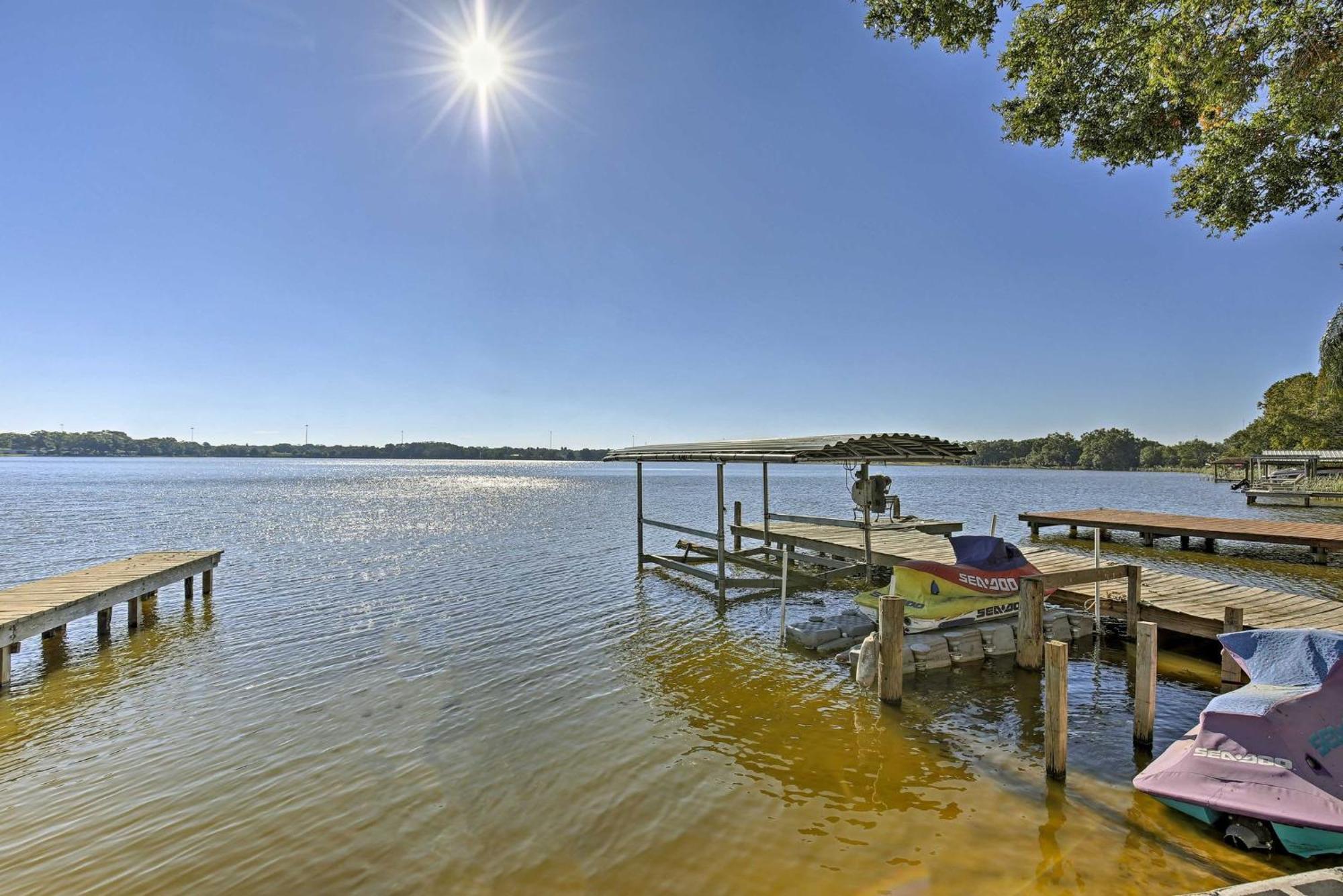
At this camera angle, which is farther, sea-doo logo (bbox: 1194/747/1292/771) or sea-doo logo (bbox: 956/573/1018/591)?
sea-doo logo (bbox: 956/573/1018/591)

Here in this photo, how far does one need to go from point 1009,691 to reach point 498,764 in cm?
678

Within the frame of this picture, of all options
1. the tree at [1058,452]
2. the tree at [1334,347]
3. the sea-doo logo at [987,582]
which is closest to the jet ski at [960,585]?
the sea-doo logo at [987,582]

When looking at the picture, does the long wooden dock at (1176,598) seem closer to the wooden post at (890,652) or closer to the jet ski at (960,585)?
the jet ski at (960,585)

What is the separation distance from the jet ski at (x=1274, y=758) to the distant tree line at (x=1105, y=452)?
148 meters

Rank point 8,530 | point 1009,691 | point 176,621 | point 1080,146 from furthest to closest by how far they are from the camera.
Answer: point 8,530
point 176,621
point 1080,146
point 1009,691

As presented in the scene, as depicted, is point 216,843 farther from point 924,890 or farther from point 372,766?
point 924,890

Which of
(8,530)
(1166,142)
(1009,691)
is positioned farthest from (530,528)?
(1166,142)

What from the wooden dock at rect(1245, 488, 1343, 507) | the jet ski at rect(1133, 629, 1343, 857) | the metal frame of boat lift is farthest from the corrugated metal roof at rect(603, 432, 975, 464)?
the wooden dock at rect(1245, 488, 1343, 507)

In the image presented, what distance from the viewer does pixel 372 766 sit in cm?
638

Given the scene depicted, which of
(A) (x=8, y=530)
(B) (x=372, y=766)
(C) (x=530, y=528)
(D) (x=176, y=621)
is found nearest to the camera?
(B) (x=372, y=766)

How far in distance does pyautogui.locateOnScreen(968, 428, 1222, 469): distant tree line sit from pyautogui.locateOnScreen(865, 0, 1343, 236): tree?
466ft

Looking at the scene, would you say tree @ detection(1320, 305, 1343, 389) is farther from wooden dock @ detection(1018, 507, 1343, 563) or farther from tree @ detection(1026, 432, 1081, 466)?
tree @ detection(1026, 432, 1081, 466)

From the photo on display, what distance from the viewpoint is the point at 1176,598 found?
1052 cm

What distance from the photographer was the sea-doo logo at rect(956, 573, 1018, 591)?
9336 mm
